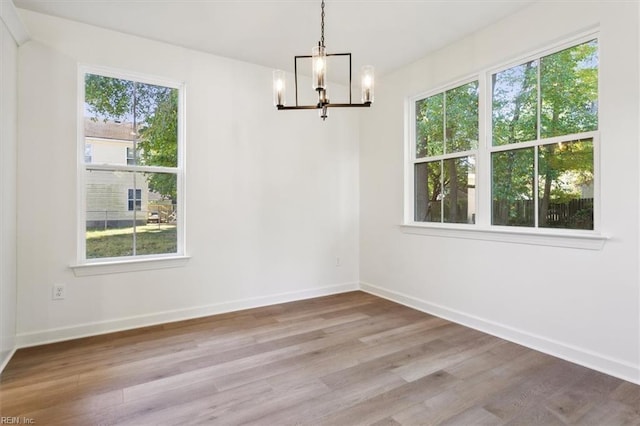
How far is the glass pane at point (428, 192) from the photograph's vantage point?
365cm

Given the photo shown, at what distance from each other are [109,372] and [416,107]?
3827 millimetres

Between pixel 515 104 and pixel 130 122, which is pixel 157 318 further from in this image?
pixel 515 104

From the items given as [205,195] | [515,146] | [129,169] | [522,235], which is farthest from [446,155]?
[129,169]

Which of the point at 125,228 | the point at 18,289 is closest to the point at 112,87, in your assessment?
the point at 125,228

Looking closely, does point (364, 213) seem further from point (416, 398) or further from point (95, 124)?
point (95, 124)

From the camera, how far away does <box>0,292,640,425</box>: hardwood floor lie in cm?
185

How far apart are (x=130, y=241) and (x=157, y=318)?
80 centimetres

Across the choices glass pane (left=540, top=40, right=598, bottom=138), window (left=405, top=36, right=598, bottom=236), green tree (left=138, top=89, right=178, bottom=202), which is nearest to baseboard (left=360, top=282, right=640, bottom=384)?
window (left=405, top=36, right=598, bottom=236)

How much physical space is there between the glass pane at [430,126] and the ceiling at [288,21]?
0.53 meters

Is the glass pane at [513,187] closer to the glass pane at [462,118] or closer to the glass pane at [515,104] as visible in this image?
the glass pane at [515,104]

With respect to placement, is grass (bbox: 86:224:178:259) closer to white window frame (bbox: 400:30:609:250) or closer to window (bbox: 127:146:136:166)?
window (bbox: 127:146:136:166)

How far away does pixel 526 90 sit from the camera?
112 inches

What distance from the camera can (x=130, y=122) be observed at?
3213mm

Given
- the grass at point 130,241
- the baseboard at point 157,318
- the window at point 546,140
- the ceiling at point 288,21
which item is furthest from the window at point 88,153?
the window at point 546,140
